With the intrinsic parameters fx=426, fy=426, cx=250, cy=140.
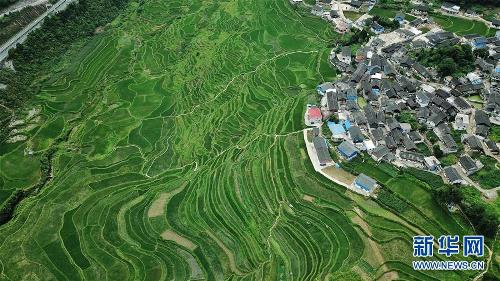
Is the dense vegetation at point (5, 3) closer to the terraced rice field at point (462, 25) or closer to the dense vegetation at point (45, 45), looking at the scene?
the dense vegetation at point (45, 45)

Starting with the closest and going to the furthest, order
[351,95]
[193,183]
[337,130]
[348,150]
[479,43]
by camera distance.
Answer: [193,183] → [348,150] → [337,130] → [351,95] → [479,43]

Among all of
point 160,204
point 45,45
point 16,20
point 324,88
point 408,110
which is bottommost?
point 408,110

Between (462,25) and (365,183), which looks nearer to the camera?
(365,183)

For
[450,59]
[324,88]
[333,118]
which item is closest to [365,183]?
[333,118]

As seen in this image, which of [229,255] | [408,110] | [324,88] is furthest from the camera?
[324,88]

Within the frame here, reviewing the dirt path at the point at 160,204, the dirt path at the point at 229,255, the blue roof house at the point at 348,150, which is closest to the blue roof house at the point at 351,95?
the blue roof house at the point at 348,150

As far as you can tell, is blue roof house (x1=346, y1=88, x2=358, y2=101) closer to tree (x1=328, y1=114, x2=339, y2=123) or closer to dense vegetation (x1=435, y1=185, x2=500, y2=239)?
tree (x1=328, y1=114, x2=339, y2=123)

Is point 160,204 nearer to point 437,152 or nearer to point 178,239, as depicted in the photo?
point 178,239

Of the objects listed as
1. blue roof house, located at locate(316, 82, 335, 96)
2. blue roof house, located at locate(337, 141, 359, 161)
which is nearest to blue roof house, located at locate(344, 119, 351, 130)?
blue roof house, located at locate(337, 141, 359, 161)
